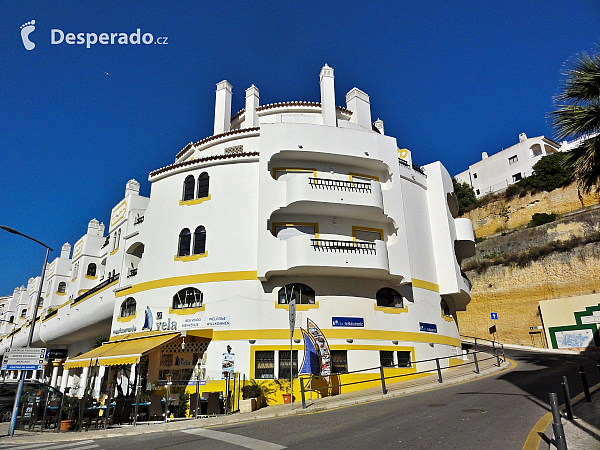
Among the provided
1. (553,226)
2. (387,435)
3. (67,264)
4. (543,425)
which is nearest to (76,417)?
(387,435)

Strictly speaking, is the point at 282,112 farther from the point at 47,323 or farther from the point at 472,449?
the point at 47,323

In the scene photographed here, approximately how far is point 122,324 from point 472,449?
68.3ft

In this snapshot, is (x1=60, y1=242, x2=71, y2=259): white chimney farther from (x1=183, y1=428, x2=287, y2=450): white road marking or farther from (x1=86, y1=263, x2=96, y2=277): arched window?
(x1=183, y1=428, x2=287, y2=450): white road marking

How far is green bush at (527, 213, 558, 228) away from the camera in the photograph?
48250mm

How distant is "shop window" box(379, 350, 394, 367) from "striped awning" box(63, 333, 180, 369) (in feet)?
32.1

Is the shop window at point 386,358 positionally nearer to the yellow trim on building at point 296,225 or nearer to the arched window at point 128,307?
the yellow trim on building at point 296,225

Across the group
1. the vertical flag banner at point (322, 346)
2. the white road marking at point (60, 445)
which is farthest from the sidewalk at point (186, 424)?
the vertical flag banner at point (322, 346)

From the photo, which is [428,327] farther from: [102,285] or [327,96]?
[102,285]

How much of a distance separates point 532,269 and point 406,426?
39169mm

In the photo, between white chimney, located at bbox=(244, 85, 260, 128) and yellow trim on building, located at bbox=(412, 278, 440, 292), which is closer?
yellow trim on building, located at bbox=(412, 278, 440, 292)

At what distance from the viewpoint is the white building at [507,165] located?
5941cm

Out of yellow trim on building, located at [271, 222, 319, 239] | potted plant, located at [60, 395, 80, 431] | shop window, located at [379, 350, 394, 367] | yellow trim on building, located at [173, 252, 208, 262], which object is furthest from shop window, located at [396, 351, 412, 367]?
potted plant, located at [60, 395, 80, 431]

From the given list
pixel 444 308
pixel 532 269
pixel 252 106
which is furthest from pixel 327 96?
pixel 532 269

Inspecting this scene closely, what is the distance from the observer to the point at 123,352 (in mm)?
18047
